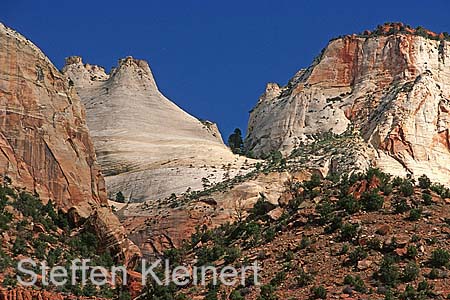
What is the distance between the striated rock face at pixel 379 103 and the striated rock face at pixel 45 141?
27881mm

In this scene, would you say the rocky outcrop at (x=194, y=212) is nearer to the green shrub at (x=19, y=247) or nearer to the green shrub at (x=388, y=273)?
the green shrub at (x=19, y=247)

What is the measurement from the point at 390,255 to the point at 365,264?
1356mm

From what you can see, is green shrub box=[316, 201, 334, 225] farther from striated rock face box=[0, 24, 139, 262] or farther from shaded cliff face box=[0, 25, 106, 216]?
shaded cliff face box=[0, 25, 106, 216]

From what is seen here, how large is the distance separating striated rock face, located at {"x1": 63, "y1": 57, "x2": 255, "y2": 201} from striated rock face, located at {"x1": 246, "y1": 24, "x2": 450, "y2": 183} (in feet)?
19.2

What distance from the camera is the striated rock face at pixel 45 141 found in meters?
72.6

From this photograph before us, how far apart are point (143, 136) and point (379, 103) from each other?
2467 centimetres

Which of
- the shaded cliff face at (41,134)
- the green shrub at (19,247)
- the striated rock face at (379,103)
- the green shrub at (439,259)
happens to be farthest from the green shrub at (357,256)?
the striated rock face at (379,103)

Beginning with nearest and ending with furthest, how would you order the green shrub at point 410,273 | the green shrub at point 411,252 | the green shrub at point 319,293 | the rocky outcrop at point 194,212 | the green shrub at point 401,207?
the green shrub at point 319,293 < the green shrub at point 410,273 < the green shrub at point 411,252 < the green shrub at point 401,207 < the rocky outcrop at point 194,212

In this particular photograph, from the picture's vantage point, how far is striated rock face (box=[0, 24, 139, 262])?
7262 cm

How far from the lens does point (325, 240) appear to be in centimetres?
6281

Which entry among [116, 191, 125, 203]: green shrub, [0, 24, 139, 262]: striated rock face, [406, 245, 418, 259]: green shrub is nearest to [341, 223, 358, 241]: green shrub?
[406, 245, 418, 259]: green shrub

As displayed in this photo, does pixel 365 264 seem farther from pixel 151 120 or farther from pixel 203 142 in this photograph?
pixel 151 120

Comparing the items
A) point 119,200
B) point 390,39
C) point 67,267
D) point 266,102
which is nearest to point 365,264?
point 67,267

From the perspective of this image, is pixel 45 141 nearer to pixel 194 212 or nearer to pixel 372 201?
pixel 194 212
